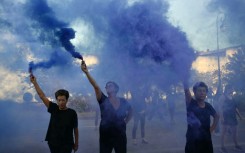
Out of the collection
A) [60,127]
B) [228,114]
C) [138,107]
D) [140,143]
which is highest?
[138,107]

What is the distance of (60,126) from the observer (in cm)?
458

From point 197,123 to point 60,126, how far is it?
6.27ft

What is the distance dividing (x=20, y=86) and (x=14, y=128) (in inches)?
77.4

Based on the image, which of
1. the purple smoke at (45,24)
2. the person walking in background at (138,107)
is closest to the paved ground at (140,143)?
the person walking in background at (138,107)

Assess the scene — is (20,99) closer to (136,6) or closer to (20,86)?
(20,86)

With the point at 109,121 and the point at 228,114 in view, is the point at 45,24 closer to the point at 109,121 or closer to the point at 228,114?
the point at 109,121

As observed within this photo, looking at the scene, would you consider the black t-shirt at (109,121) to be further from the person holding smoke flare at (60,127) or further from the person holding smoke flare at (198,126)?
the person holding smoke flare at (198,126)

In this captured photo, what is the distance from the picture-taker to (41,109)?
60.8 feet

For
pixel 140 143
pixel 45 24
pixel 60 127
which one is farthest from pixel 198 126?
pixel 140 143

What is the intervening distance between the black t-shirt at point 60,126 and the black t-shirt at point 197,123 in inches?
65.5

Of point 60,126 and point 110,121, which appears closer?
point 60,126

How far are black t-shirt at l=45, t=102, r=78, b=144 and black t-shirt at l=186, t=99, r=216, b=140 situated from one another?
166 cm

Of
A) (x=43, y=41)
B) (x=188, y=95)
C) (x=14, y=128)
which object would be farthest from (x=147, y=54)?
(x=14, y=128)

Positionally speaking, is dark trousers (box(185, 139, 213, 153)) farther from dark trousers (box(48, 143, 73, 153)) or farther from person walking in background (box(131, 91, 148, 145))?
person walking in background (box(131, 91, 148, 145))
